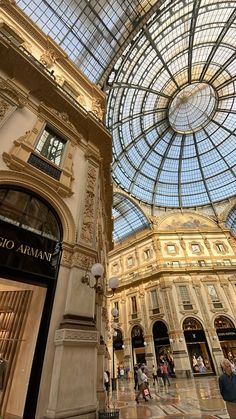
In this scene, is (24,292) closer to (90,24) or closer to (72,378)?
(72,378)

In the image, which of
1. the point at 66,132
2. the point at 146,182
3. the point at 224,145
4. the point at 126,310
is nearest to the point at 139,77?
the point at 146,182

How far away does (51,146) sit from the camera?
8906 mm

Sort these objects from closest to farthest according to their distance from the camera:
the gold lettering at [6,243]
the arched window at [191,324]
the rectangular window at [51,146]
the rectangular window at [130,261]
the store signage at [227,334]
→ the gold lettering at [6,243], the rectangular window at [51,146], the store signage at [227,334], the arched window at [191,324], the rectangular window at [130,261]

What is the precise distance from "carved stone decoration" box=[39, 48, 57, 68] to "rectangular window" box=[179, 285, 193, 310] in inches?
1014

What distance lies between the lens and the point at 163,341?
2372cm

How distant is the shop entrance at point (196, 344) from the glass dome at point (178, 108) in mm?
19831

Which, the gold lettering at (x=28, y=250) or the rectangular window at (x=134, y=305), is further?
the rectangular window at (x=134, y=305)

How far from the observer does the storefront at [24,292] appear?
5.18 meters

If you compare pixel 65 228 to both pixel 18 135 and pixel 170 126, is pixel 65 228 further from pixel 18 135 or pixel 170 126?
pixel 170 126

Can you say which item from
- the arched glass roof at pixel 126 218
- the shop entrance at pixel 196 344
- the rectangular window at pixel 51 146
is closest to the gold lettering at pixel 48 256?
the rectangular window at pixel 51 146

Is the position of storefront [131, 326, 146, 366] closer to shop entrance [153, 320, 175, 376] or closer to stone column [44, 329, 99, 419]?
shop entrance [153, 320, 175, 376]

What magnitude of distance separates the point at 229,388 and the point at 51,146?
931 cm

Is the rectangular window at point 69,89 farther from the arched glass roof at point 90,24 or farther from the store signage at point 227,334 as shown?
the store signage at point 227,334

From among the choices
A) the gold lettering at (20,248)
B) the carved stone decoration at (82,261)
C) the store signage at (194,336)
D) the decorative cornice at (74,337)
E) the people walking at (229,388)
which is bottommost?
the people walking at (229,388)
